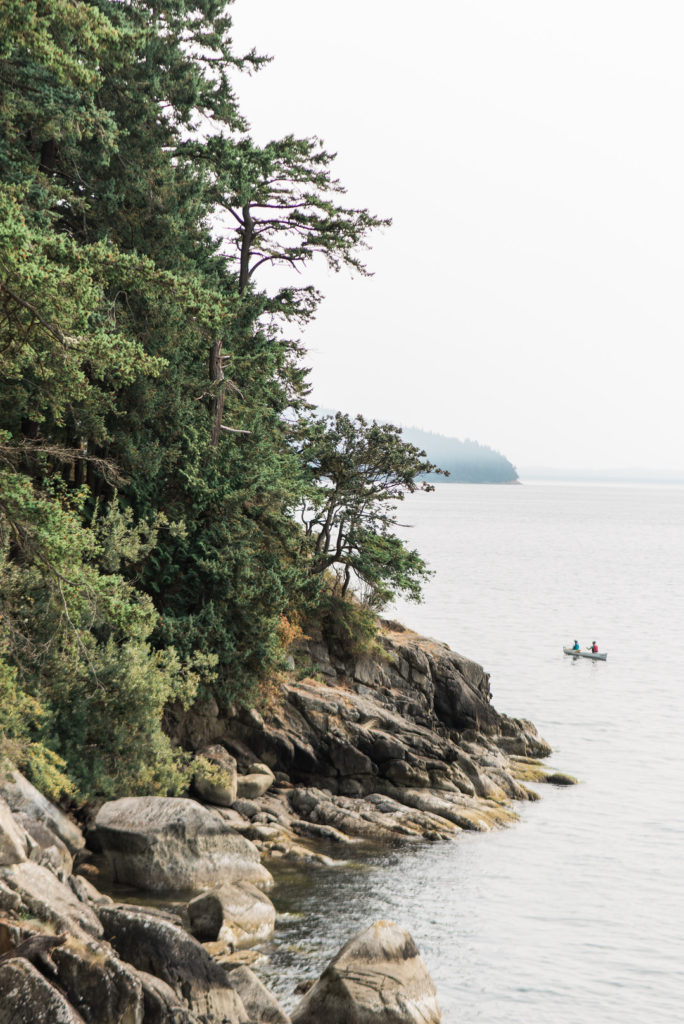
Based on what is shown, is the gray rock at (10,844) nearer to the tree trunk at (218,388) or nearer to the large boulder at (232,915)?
the large boulder at (232,915)

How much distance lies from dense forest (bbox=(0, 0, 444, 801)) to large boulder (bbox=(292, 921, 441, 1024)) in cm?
752

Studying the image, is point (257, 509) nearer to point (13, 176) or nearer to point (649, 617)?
point (13, 176)

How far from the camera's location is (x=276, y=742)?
30.5 m

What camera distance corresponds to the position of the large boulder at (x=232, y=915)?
731 inches

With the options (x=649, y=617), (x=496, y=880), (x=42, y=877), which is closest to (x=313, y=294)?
(x=496, y=880)

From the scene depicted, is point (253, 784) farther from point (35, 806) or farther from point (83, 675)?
point (35, 806)

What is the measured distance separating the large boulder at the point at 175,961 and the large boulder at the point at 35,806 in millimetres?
4911

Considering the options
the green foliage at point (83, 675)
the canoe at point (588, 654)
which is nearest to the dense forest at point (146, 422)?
the green foliage at point (83, 675)

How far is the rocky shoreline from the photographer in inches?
507

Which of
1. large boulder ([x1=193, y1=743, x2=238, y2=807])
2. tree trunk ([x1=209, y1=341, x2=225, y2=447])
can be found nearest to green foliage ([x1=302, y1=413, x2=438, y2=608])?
tree trunk ([x1=209, y1=341, x2=225, y2=447])

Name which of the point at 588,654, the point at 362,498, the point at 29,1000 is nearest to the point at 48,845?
the point at 29,1000

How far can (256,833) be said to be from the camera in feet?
83.8

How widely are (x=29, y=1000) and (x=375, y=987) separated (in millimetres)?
6121

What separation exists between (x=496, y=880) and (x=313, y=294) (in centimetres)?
2482
